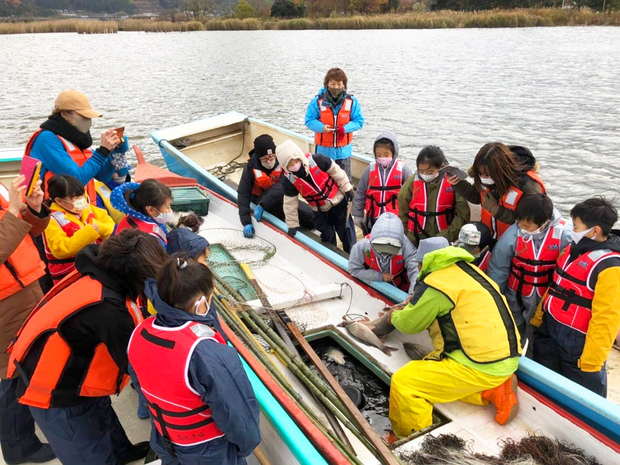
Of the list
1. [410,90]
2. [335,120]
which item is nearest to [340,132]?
[335,120]

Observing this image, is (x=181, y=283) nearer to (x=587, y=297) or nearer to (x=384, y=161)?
(x=587, y=297)

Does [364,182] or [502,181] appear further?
[364,182]

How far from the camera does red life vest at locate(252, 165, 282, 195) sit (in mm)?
5051

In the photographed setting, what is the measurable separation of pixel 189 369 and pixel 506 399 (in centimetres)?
199

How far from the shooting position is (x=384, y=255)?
3635 mm

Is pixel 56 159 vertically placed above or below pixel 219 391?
above

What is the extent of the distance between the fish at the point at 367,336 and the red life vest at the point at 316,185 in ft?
4.64

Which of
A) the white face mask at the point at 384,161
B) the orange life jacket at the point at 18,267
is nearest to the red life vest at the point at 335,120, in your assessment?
the white face mask at the point at 384,161

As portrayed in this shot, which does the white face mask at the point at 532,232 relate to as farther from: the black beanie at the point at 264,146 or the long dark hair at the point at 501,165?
the black beanie at the point at 264,146

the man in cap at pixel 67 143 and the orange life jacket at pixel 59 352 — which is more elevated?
the man in cap at pixel 67 143

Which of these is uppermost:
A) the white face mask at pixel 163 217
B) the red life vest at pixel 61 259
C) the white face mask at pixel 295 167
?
the white face mask at pixel 295 167

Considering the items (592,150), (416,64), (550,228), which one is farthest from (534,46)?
(550,228)

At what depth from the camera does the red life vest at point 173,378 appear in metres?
1.77

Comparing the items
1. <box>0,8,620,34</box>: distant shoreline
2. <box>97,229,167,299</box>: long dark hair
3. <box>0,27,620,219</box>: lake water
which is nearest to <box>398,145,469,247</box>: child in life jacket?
<box>97,229,167,299</box>: long dark hair
